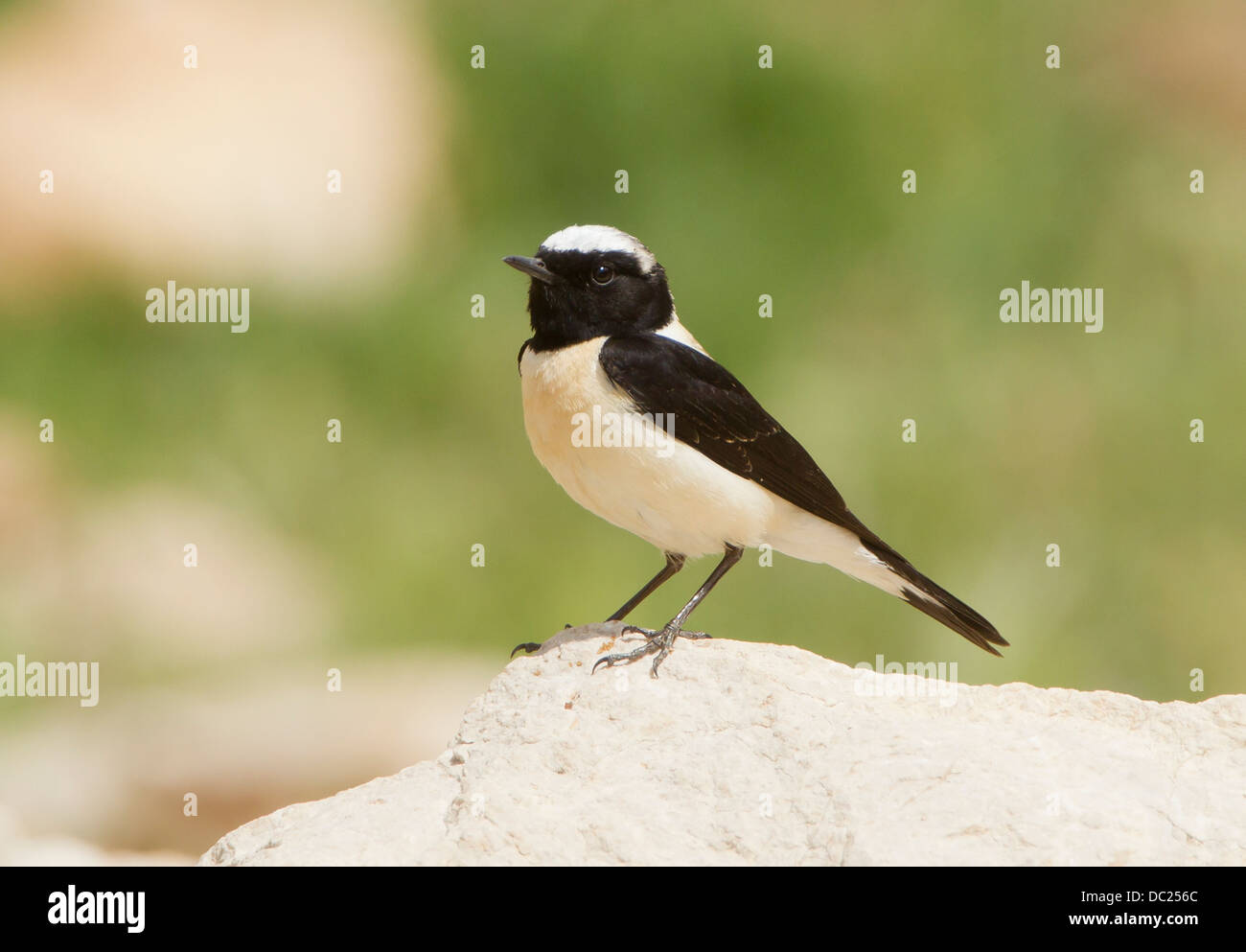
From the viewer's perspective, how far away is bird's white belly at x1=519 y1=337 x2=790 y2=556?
19.7ft

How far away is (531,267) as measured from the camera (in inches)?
249

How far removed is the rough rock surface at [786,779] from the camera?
4.61m

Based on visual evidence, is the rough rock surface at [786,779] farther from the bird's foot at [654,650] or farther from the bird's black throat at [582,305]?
the bird's black throat at [582,305]

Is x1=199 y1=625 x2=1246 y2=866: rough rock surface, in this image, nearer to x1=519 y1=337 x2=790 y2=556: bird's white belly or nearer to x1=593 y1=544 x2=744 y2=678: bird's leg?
x1=593 y1=544 x2=744 y2=678: bird's leg

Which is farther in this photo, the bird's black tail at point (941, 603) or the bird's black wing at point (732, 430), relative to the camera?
the bird's black tail at point (941, 603)

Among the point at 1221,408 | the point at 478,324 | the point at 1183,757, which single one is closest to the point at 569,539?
the point at 478,324

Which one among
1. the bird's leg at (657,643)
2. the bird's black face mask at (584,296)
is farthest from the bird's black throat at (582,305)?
the bird's leg at (657,643)

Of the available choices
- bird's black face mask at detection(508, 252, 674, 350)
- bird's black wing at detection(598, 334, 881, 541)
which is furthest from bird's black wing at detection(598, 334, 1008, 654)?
bird's black face mask at detection(508, 252, 674, 350)

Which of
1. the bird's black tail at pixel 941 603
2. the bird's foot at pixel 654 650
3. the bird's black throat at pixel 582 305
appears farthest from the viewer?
the bird's black tail at pixel 941 603

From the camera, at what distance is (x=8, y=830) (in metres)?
8.59

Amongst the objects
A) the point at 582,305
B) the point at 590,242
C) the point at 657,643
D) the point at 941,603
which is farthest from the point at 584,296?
the point at 941,603

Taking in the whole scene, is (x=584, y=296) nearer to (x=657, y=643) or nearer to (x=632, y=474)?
(x=632, y=474)

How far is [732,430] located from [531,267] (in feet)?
3.65

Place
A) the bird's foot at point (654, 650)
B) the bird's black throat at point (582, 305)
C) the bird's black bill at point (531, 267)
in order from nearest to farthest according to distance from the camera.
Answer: the bird's foot at point (654, 650)
the bird's black bill at point (531, 267)
the bird's black throat at point (582, 305)
